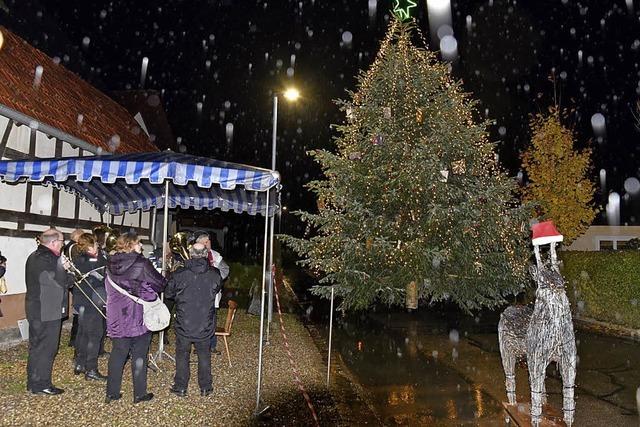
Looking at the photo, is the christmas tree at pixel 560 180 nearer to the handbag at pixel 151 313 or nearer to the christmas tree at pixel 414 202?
the christmas tree at pixel 414 202

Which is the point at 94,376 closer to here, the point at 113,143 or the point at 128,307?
the point at 128,307

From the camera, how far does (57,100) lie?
40.6ft

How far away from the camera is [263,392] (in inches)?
284

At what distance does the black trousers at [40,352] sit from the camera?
6543 millimetres

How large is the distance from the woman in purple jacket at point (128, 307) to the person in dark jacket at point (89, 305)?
4.16 feet

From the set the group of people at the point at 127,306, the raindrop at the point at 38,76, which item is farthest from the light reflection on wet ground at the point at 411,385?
the raindrop at the point at 38,76

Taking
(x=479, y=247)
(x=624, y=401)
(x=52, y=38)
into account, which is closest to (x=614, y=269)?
(x=479, y=247)

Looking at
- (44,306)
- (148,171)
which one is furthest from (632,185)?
(44,306)

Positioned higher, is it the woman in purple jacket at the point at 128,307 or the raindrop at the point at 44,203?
the raindrop at the point at 44,203

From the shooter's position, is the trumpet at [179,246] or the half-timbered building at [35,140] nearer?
the trumpet at [179,246]

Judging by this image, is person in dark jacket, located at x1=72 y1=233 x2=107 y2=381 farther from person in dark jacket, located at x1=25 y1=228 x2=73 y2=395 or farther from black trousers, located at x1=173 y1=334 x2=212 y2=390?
black trousers, located at x1=173 y1=334 x2=212 y2=390

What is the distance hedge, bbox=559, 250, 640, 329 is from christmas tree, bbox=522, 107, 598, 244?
583cm

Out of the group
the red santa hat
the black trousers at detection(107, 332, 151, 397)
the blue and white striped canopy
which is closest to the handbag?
the black trousers at detection(107, 332, 151, 397)

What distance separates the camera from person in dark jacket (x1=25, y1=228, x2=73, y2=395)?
649 centimetres
